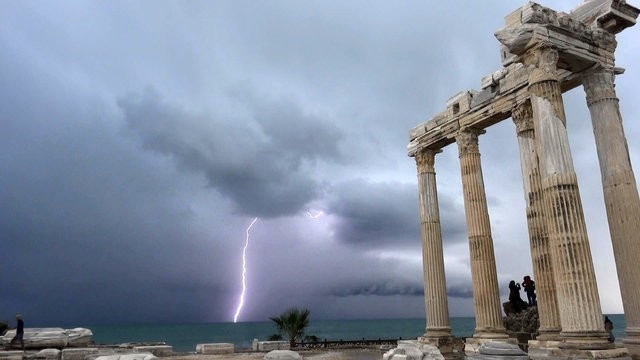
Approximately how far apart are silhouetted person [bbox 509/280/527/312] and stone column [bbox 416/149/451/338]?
3.92 metres

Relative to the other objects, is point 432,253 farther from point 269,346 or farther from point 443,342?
point 269,346

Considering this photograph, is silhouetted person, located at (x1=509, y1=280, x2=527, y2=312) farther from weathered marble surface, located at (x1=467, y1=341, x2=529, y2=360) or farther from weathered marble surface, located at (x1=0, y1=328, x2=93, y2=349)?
weathered marble surface, located at (x1=0, y1=328, x2=93, y2=349)

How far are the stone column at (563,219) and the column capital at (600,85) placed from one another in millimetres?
2700

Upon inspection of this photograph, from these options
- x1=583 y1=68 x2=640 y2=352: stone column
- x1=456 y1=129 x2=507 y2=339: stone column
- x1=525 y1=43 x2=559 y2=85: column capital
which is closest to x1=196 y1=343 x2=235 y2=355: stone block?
x1=456 y1=129 x2=507 y2=339: stone column

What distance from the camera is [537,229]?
18797 mm

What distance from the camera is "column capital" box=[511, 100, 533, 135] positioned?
19.5m

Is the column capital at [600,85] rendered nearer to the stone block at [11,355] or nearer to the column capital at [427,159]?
the column capital at [427,159]

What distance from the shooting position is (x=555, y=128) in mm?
15539

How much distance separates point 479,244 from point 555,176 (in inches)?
275

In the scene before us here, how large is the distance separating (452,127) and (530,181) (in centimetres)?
561

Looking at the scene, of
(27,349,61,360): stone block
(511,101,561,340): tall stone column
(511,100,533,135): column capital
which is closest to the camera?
(511,101,561,340): tall stone column

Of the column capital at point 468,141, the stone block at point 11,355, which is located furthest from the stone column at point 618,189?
the stone block at point 11,355

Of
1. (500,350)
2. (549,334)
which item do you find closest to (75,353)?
(500,350)

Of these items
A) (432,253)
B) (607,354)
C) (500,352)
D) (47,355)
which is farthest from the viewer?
(432,253)
